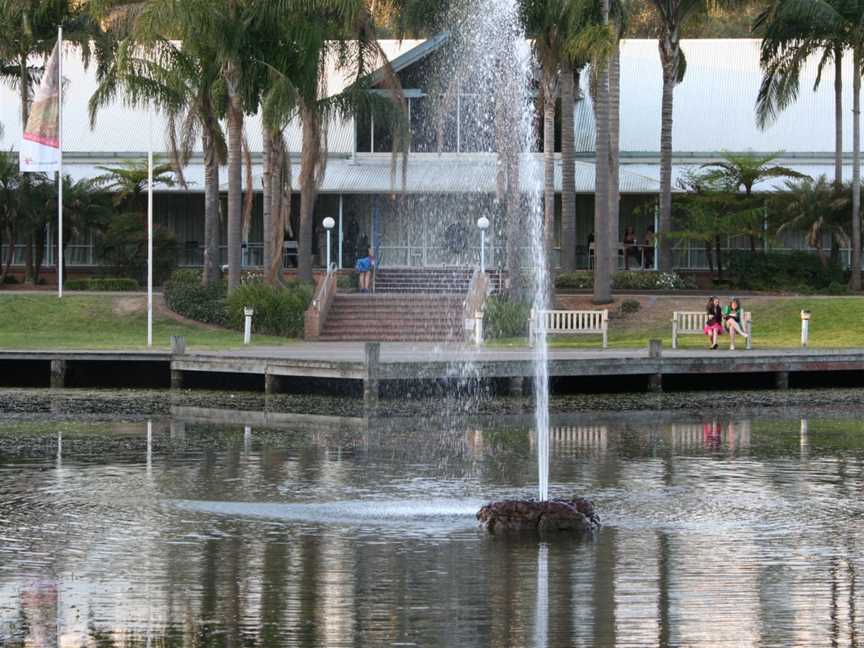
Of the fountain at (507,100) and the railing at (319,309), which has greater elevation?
the fountain at (507,100)

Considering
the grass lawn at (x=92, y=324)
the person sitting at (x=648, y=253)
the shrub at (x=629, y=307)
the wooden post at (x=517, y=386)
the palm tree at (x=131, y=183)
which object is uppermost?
the palm tree at (x=131, y=183)

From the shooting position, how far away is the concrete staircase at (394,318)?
37469 mm

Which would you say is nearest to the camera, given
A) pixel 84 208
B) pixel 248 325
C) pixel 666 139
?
pixel 248 325

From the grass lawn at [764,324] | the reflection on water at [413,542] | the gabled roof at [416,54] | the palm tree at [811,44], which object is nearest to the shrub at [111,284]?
the gabled roof at [416,54]

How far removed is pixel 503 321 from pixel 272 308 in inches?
216

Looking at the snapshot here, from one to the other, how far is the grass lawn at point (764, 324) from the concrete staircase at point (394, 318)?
94.3 inches

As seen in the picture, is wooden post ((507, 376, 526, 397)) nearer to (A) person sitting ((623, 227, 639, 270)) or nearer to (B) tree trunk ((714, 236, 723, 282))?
(B) tree trunk ((714, 236, 723, 282))

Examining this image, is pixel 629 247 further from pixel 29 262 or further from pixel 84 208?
pixel 29 262

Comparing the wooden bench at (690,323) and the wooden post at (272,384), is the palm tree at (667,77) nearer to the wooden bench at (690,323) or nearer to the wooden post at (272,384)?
the wooden bench at (690,323)

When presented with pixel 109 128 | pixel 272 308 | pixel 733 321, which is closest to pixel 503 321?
pixel 272 308

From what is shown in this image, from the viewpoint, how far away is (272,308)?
37844 millimetres

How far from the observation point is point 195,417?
1027 inches

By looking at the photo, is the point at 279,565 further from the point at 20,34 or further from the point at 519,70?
the point at 20,34

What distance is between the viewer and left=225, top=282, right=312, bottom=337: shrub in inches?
1487
